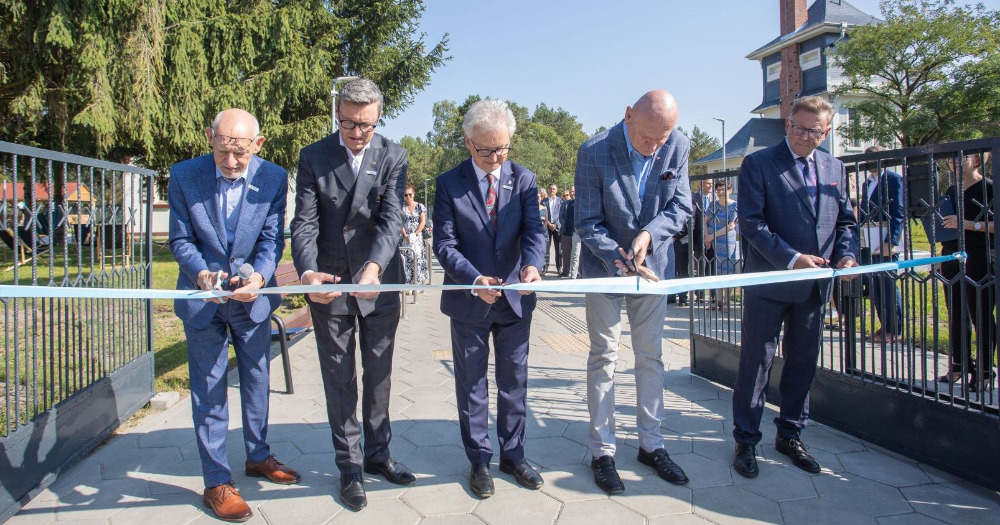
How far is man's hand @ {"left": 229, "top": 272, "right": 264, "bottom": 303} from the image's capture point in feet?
9.45

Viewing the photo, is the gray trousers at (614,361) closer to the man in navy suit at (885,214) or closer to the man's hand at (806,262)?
the man's hand at (806,262)

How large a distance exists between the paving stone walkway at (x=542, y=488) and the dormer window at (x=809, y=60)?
47952 mm

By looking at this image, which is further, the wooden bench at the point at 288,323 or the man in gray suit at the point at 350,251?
the wooden bench at the point at 288,323

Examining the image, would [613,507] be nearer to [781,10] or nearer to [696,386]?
[696,386]

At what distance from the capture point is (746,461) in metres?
3.40

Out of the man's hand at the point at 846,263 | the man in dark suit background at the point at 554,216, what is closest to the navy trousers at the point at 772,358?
the man's hand at the point at 846,263

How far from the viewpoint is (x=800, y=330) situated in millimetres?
3531

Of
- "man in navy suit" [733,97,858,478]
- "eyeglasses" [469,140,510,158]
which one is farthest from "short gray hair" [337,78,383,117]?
"man in navy suit" [733,97,858,478]

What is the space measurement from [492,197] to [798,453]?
226 centimetres

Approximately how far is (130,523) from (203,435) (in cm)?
48

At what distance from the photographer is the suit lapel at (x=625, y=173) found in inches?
131

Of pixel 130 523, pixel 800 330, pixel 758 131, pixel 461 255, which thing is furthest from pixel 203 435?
pixel 758 131

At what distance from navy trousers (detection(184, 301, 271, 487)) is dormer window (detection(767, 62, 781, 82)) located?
53464 millimetres

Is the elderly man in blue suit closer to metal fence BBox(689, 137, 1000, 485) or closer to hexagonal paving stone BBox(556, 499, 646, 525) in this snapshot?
hexagonal paving stone BBox(556, 499, 646, 525)
